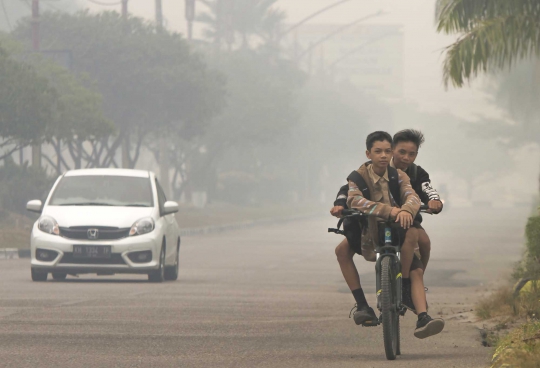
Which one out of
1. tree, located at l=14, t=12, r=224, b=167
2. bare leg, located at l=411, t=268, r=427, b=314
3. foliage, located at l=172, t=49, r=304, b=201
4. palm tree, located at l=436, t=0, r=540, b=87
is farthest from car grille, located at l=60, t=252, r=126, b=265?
foliage, located at l=172, t=49, r=304, b=201

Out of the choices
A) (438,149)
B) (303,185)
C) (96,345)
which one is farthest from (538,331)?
(438,149)

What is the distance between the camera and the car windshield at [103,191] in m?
20.0

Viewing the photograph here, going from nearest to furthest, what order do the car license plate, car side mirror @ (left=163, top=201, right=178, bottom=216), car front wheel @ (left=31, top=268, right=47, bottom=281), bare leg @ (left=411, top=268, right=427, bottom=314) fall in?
1. bare leg @ (left=411, top=268, right=427, bottom=314)
2. the car license plate
3. car front wheel @ (left=31, top=268, right=47, bottom=281)
4. car side mirror @ (left=163, top=201, right=178, bottom=216)

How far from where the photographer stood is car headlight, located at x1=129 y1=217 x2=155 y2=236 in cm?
1930

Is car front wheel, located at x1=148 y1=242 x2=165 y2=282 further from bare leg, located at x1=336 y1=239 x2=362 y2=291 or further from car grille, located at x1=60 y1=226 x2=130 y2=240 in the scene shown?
bare leg, located at x1=336 y1=239 x2=362 y2=291

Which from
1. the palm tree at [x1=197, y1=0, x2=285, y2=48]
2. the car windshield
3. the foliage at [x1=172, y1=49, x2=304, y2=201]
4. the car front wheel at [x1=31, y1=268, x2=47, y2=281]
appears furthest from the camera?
the palm tree at [x1=197, y1=0, x2=285, y2=48]

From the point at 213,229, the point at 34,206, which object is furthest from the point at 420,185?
the point at 213,229

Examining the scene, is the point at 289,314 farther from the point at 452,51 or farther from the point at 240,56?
the point at 240,56

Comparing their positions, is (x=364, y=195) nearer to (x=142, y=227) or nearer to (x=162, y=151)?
(x=142, y=227)

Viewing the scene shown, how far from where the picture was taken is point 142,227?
1934 cm

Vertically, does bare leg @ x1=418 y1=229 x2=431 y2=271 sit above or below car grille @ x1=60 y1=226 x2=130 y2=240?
above

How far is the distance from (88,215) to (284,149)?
71324mm

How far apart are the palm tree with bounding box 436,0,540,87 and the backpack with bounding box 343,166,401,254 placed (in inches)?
442

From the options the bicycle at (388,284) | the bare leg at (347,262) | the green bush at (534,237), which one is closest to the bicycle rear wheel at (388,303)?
the bicycle at (388,284)
